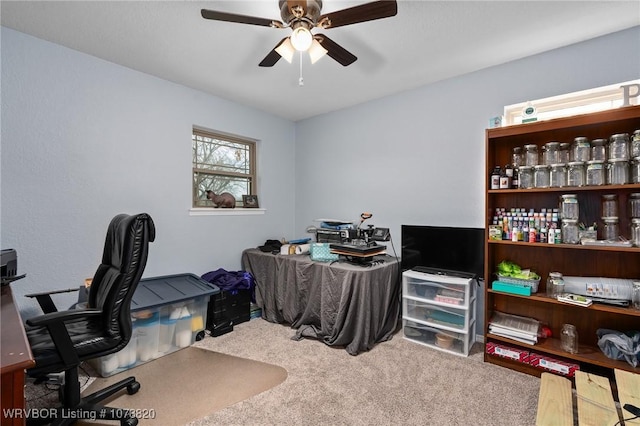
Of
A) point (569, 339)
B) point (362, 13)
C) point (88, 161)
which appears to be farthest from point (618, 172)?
point (88, 161)

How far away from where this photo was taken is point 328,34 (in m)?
2.14

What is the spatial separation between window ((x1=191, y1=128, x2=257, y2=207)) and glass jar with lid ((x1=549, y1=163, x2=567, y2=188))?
10.2 feet

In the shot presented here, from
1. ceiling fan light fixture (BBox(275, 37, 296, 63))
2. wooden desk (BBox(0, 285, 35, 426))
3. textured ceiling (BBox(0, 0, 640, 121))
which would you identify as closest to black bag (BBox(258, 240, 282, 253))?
textured ceiling (BBox(0, 0, 640, 121))

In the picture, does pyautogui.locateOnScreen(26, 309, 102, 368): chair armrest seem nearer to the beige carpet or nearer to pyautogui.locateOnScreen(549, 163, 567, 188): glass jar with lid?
the beige carpet

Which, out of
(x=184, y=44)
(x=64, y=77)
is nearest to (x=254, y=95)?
(x=184, y=44)

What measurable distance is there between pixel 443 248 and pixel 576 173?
1118 mm

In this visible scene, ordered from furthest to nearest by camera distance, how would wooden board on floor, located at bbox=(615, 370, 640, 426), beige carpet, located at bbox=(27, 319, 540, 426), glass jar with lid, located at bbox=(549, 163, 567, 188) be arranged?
glass jar with lid, located at bbox=(549, 163, 567, 188) < beige carpet, located at bbox=(27, 319, 540, 426) < wooden board on floor, located at bbox=(615, 370, 640, 426)

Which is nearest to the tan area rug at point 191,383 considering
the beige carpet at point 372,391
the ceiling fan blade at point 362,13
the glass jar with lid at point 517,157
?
the beige carpet at point 372,391

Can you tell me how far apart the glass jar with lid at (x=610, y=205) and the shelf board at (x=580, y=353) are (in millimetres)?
972

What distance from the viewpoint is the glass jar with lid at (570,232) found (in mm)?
2086

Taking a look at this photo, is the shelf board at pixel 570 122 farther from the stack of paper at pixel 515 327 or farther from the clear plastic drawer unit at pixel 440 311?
the stack of paper at pixel 515 327

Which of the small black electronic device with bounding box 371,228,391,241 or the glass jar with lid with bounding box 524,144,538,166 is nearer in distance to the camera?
the glass jar with lid with bounding box 524,144,538,166

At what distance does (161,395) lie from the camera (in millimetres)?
1921

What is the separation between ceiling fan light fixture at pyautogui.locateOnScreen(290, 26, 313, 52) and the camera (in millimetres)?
1627
